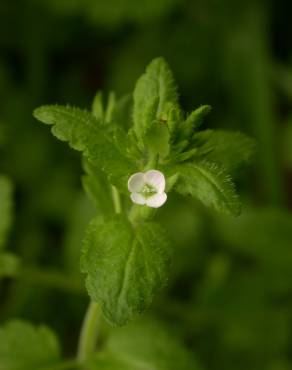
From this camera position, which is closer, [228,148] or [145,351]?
[228,148]

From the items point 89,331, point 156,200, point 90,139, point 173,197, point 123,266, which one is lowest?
point 89,331

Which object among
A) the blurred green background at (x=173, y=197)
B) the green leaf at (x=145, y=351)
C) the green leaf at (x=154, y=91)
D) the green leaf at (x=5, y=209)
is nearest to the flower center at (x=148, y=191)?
the green leaf at (x=154, y=91)

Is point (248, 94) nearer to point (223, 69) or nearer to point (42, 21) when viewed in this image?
point (223, 69)

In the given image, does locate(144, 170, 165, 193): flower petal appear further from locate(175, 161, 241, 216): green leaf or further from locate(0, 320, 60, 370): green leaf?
locate(0, 320, 60, 370): green leaf

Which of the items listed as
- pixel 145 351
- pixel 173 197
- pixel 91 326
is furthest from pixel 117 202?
pixel 173 197

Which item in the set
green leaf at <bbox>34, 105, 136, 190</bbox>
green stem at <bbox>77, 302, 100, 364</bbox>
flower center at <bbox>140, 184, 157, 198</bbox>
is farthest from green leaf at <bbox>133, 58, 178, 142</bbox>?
green stem at <bbox>77, 302, 100, 364</bbox>

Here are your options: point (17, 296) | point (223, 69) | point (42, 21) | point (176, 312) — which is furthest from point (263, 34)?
point (17, 296)

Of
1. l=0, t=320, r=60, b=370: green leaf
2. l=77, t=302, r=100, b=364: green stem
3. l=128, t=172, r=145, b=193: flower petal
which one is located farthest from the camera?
l=0, t=320, r=60, b=370: green leaf

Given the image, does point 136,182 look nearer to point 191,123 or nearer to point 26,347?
point 191,123
